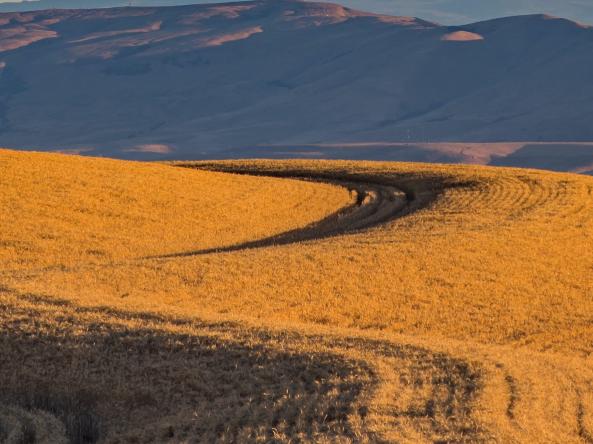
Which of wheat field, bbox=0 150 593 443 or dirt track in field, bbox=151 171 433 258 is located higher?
wheat field, bbox=0 150 593 443

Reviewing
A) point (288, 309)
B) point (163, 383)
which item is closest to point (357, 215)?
point (288, 309)

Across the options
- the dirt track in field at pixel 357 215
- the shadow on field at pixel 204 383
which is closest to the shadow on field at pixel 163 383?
the shadow on field at pixel 204 383

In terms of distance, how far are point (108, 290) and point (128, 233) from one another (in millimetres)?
14377

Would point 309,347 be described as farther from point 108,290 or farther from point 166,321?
point 108,290

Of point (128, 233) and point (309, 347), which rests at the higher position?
point (309, 347)

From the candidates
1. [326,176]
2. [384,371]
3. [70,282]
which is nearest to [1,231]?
[70,282]

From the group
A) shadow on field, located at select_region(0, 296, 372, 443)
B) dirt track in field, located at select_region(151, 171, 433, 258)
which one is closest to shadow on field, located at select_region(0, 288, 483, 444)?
shadow on field, located at select_region(0, 296, 372, 443)

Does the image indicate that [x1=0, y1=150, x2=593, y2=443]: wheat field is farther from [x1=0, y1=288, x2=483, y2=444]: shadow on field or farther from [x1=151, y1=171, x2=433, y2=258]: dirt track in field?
[x1=151, y1=171, x2=433, y2=258]: dirt track in field

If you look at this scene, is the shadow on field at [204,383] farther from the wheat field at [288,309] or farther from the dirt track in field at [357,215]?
the dirt track in field at [357,215]

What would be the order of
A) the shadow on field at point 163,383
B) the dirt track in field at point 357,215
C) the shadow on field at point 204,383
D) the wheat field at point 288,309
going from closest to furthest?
the shadow on field at point 204,383 < the shadow on field at point 163,383 < the wheat field at point 288,309 < the dirt track in field at point 357,215

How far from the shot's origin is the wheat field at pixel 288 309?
19.9 metres

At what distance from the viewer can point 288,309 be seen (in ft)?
102

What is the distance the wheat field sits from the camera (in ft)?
65.2

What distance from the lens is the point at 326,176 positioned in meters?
69.1
